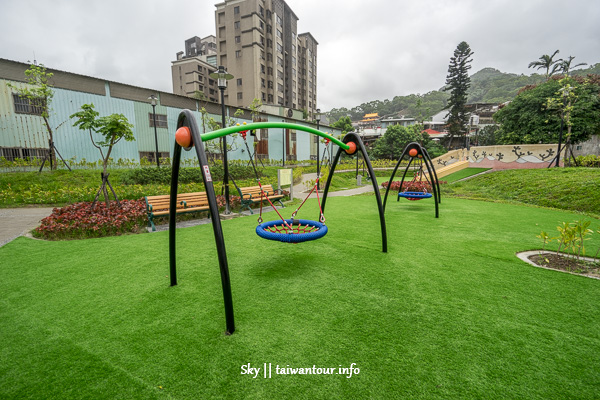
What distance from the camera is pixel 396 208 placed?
9.92 meters

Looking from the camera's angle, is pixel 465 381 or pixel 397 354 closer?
pixel 465 381

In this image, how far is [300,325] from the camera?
2.73 m

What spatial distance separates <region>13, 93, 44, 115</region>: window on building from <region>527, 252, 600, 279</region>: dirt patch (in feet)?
64.1

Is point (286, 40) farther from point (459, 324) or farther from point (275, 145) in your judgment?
point (459, 324)

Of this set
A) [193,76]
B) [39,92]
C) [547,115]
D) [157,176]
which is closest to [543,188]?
[547,115]

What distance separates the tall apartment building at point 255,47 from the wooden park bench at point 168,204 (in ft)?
117

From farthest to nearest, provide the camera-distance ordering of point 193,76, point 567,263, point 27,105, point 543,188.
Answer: point 193,76, point 27,105, point 543,188, point 567,263

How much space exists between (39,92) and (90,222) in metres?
10.7

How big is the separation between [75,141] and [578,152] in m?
47.0

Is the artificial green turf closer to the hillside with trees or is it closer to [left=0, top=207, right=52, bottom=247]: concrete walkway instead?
[left=0, top=207, right=52, bottom=247]: concrete walkway

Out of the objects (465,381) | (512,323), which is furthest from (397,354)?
(512,323)

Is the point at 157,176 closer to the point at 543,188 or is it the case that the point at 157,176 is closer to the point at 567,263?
the point at 567,263

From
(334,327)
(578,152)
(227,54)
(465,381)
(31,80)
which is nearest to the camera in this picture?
(465,381)

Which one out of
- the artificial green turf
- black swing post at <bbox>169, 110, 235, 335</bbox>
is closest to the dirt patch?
the artificial green turf
